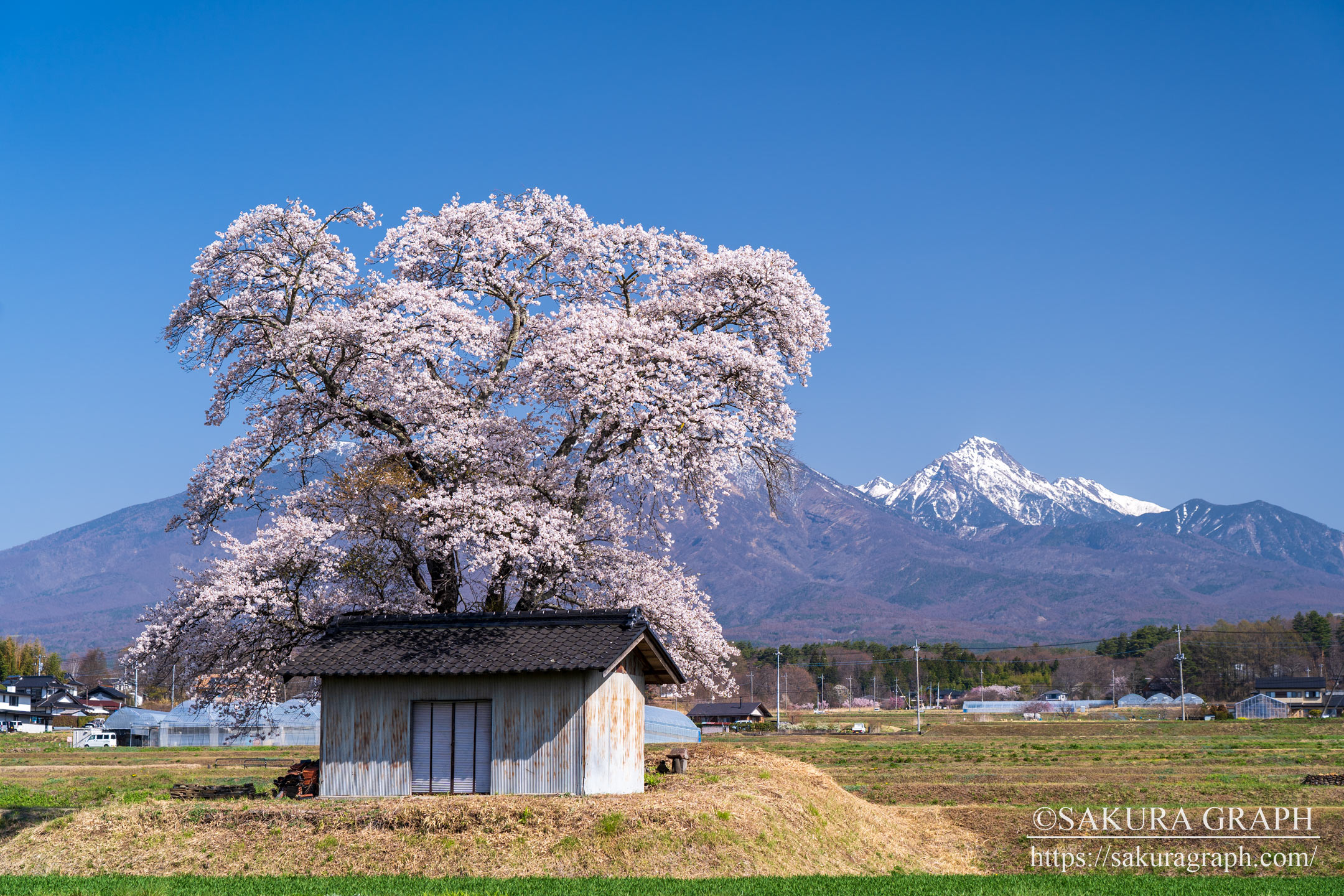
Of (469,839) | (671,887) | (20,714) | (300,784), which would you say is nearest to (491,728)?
(469,839)

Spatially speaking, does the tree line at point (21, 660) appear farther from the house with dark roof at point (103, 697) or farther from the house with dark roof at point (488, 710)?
the house with dark roof at point (488, 710)

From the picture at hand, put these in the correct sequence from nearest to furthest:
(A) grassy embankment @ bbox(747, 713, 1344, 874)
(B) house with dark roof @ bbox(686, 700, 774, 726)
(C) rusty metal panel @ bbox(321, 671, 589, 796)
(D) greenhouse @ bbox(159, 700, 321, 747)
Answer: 1. (C) rusty metal panel @ bbox(321, 671, 589, 796)
2. (A) grassy embankment @ bbox(747, 713, 1344, 874)
3. (D) greenhouse @ bbox(159, 700, 321, 747)
4. (B) house with dark roof @ bbox(686, 700, 774, 726)

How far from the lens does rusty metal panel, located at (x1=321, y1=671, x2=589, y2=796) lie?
86.4 feet

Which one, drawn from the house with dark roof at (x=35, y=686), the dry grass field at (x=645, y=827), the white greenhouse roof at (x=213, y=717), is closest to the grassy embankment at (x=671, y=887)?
the dry grass field at (x=645, y=827)

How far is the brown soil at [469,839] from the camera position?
22922 mm

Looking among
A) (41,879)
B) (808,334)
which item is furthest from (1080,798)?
(41,879)

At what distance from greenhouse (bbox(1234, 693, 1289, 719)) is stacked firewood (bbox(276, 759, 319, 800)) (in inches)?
4970

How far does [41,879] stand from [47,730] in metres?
127

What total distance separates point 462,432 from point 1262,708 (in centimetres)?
12872

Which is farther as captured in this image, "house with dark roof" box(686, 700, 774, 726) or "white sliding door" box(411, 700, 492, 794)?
"house with dark roof" box(686, 700, 774, 726)

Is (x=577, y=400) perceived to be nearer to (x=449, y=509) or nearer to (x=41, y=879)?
(x=449, y=509)

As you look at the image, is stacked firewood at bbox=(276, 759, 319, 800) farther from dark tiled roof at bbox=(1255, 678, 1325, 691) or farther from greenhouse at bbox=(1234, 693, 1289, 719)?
dark tiled roof at bbox=(1255, 678, 1325, 691)

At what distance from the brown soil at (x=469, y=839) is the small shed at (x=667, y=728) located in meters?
55.4

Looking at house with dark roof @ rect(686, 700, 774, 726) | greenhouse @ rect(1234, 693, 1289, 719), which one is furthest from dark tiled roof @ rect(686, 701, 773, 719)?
greenhouse @ rect(1234, 693, 1289, 719)
